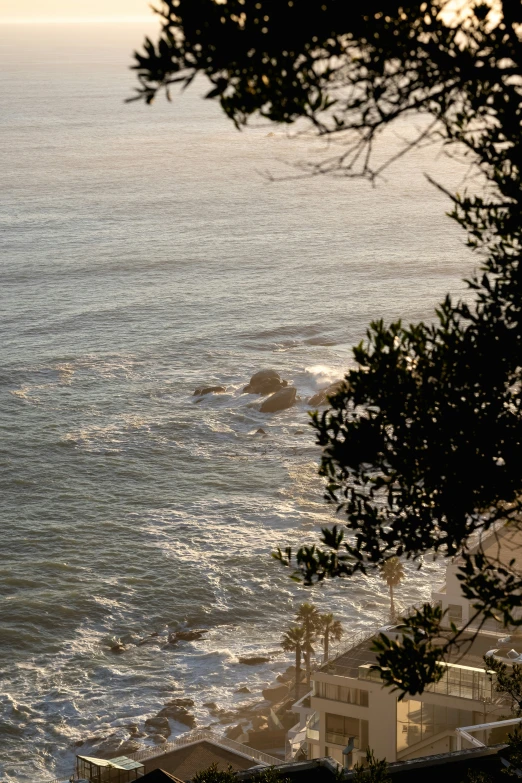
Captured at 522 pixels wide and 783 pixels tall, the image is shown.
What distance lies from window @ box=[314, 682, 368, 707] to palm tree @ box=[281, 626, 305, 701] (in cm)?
947

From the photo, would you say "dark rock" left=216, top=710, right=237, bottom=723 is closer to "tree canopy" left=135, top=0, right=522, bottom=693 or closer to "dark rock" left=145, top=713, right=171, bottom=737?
"dark rock" left=145, top=713, right=171, bottom=737

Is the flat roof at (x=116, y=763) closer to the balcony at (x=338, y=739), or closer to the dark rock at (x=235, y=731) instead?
the balcony at (x=338, y=739)

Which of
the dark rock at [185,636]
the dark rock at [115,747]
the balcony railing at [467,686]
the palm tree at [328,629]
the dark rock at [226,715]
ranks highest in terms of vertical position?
the balcony railing at [467,686]

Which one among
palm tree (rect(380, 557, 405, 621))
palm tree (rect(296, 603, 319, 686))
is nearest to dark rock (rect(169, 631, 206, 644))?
palm tree (rect(296, 603, 319, 686))

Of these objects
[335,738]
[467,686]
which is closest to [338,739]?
[335,738]

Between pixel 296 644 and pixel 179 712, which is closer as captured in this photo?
pixel 179 712

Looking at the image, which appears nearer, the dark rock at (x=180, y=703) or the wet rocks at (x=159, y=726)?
the wet rocks at (x=159, y=726)

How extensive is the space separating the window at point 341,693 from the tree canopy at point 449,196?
19949 mm

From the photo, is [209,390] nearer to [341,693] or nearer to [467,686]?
[341,693]

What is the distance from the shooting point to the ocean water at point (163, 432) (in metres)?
41.4

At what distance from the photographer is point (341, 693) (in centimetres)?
2886

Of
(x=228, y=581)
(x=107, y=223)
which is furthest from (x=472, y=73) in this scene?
(x=107, y=223)

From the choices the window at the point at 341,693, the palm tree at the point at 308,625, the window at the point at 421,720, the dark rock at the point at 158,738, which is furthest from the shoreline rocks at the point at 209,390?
the window at the point at 421,720

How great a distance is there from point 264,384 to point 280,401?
2.38 metres
